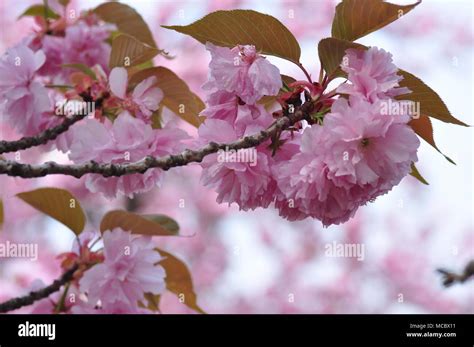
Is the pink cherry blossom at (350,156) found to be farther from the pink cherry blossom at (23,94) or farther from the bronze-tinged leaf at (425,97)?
the pink cherry blossom at (23,94)

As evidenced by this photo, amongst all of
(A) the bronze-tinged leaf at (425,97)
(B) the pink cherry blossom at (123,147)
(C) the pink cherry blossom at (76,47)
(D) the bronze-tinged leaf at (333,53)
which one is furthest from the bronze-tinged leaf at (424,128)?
(C) the pink cherry blossom at (76,47)

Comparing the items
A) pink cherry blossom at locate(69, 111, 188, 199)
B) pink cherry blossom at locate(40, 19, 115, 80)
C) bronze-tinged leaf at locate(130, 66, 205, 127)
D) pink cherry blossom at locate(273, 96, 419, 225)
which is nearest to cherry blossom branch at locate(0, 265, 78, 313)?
pink cherry blossom at locate(69, 111, 188, 199)

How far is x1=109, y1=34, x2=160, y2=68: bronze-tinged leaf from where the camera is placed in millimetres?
1235

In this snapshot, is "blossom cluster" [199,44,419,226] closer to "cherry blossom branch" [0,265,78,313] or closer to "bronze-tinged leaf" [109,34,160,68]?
"bronze-tinged leaf" [109,34,160,68]

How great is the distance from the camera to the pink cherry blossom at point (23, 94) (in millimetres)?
1282

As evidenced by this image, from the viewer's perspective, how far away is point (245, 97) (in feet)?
3.05

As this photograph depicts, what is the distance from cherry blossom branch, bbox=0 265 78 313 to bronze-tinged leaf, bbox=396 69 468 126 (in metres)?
0.77

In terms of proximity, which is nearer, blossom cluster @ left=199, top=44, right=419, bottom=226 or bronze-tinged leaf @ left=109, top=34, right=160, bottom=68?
blossom cluster @ left=199, top=44, right=419, bottom=226

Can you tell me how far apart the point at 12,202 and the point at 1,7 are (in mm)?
1706
